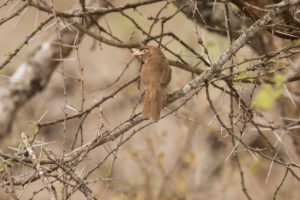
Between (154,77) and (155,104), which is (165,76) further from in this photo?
(155,104)

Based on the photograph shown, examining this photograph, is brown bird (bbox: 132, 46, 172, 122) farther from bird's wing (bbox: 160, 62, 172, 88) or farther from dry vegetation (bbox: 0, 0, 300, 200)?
dry vegetation (bbox: 0, 0, 300, 200)

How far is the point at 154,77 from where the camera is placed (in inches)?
158

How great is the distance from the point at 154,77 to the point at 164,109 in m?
0.67

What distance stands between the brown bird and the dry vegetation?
13 centimetres

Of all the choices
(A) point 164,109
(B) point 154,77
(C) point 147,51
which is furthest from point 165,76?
(A) point 164,109

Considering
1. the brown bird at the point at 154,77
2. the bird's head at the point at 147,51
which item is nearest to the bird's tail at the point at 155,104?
the brown bird at the point at 154,77

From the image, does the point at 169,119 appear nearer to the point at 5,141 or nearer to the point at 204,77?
the point at 5,141

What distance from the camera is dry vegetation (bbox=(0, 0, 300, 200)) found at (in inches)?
124

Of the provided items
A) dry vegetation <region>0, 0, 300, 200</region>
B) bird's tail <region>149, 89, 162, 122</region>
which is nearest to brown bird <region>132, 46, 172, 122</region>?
bird's tail <region>149, 89, 162, 122</region>

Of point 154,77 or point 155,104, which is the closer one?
point 155,104

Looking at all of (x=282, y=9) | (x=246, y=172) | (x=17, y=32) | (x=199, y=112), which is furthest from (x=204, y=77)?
(x=17, y=32)

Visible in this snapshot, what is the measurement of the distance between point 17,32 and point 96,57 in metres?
2.66

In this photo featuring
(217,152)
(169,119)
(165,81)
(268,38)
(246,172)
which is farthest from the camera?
(169,119)

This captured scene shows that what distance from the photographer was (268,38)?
16.3 feet
